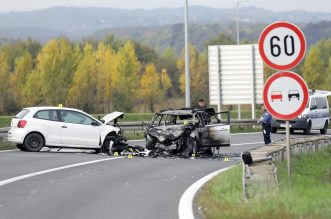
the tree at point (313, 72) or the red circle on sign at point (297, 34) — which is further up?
the tree at point (313, 72)

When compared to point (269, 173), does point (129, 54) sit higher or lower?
higher

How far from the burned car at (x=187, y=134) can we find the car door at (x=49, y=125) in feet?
9.38

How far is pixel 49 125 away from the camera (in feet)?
76.0

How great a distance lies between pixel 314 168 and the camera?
18.9m

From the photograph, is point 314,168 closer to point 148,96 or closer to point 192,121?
point 192,121

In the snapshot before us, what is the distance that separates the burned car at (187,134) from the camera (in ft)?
72.2

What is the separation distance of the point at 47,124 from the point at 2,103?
240ft

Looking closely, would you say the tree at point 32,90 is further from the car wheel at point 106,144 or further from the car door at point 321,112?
the car wheel at point 106,144

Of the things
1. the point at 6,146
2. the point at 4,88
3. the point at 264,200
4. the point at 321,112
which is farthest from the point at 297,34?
the point at 4,88

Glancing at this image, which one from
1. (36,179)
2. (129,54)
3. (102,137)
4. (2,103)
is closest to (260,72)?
(102,137)

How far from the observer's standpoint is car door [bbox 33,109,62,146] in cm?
2311

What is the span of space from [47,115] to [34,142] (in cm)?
92

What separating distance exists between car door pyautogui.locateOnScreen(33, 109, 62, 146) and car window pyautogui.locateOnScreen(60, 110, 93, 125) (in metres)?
0.25

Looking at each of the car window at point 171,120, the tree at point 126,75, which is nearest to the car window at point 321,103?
the car window at point 171,120
